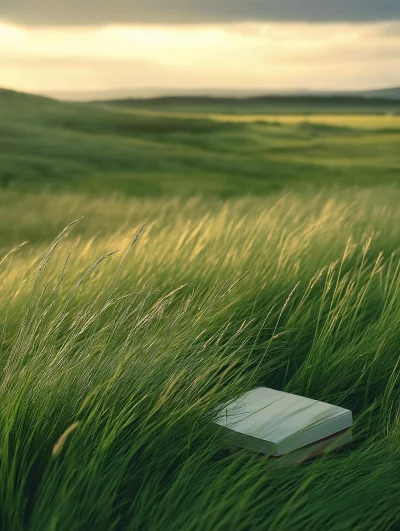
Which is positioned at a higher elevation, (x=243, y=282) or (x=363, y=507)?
(x=243, y=282)

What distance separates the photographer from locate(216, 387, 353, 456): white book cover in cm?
253

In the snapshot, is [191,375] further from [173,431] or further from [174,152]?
[174,152]

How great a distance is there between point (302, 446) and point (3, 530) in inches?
39.1

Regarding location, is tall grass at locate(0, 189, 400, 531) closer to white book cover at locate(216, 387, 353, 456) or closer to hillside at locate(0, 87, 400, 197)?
white book cover at locate(216, 387, 353, 456)

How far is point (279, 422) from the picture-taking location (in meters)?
2.65

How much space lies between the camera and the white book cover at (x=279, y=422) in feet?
8.30

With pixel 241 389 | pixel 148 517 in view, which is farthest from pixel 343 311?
pixel 148 517

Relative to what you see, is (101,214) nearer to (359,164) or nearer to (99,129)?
(359,164)

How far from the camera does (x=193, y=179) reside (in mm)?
17391

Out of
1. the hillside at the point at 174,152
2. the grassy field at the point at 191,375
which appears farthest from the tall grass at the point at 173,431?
the hillside at the point at 174,152

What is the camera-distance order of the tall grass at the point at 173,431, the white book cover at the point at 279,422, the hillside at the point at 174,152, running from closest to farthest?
1. the tall grass at the point at 173,431
2. the white book cover at the point at 279,422
3. the hillside at the point at 174,152

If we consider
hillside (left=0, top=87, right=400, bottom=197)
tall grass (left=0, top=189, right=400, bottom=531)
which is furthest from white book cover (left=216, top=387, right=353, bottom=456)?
hillside (left=0, top=87, right=400, bottom=197)

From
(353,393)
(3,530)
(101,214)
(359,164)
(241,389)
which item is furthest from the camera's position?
(359,164)

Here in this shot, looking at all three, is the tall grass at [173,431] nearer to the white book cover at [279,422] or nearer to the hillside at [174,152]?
the white book cover at [279,422]
